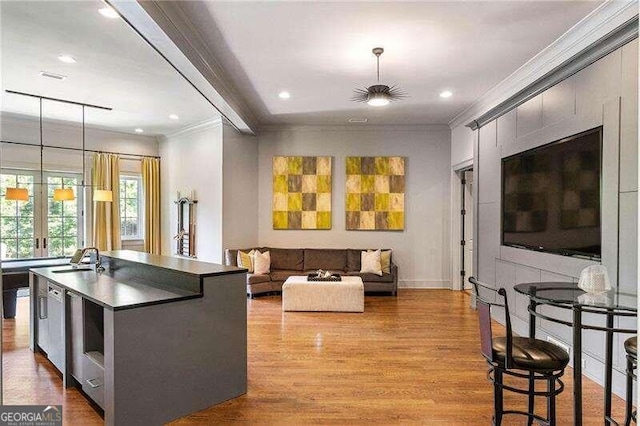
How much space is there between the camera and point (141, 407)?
2.56 metres

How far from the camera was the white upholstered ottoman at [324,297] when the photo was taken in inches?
220

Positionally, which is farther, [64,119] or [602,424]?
[64,119]

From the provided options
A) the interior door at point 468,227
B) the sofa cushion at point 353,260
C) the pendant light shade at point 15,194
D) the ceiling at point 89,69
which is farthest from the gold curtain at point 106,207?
the interior door at point 468,227

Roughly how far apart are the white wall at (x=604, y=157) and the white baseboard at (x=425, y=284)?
7.50 feet

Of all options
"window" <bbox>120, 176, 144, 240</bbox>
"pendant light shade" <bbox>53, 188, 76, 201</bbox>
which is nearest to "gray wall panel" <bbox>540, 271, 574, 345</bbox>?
"pendant light shade" <bbox>53, 188, 76, 201</bbox>

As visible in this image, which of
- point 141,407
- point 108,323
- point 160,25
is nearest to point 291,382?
point 141,407

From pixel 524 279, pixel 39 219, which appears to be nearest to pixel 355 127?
pixel 524 279

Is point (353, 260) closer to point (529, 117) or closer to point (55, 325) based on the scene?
point (529, 117)

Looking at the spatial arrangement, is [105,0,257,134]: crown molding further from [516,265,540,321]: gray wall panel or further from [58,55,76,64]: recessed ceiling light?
[516,265,540,321]: gray wall panel

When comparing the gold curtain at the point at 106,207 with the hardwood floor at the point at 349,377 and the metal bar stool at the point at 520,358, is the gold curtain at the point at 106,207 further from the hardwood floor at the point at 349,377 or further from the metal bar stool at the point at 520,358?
the metal bar stool at the point at 520,358

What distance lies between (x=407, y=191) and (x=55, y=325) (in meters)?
5.91

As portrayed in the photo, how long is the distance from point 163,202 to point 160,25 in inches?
217

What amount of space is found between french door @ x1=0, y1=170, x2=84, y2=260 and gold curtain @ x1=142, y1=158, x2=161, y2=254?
114 cm

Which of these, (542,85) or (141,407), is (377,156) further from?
(141,407)
